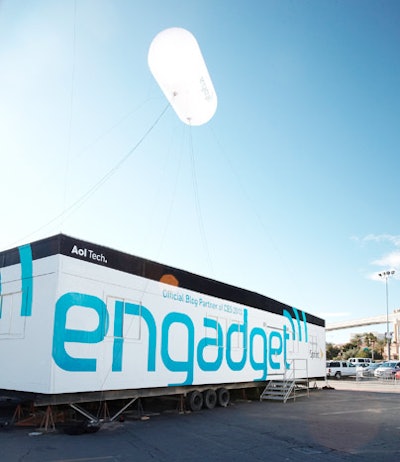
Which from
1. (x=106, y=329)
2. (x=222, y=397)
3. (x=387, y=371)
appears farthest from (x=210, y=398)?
(x=387, y=371)

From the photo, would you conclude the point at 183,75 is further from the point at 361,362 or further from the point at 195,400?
the point at 361,362

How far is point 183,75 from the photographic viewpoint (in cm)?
946

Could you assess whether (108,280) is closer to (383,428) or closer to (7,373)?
(7,373)

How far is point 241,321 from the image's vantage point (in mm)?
16562

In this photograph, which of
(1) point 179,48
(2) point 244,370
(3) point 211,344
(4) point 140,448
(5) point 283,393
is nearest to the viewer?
(4) point 140,448

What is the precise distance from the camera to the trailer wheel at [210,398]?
14425 mm

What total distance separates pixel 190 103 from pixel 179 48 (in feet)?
4.48

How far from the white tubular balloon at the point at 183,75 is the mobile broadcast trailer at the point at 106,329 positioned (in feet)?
12.9

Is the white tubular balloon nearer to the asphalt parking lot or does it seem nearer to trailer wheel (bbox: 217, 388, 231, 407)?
the asphalt parking lot

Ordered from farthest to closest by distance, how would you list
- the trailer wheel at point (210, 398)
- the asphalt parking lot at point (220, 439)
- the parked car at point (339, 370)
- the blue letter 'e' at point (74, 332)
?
1. the parked car at point (339, 370)
2. the trailer wheel at point (210, 398)
3. the blue letter 'e' at point (74, 332)
4. the asphalt parking lot at point (220, 439)

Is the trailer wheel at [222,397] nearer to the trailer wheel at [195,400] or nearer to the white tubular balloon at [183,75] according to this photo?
the trailer wheel at [195,400]

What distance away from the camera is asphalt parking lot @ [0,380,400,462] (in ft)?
25.7

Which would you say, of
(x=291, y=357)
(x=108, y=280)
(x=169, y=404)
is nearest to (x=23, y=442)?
(x=108, y=280)

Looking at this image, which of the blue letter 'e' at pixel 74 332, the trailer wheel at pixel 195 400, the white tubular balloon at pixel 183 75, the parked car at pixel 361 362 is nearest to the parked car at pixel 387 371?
the parked car at pixel 361 362
